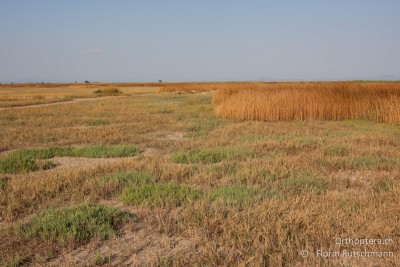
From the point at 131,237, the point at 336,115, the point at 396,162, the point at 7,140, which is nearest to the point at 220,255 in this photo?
the point at 131,237

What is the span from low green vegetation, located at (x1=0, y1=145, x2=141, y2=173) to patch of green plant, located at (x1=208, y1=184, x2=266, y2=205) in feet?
13.2

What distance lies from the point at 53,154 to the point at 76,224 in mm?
5290

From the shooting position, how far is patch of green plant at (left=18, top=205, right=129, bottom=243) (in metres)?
4.31

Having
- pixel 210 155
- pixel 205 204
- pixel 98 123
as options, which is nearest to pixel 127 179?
pixel 205 204

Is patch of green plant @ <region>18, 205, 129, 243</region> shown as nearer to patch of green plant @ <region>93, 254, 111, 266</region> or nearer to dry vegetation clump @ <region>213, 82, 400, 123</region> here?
patch of green plant @ <region>93, 254, 111, 266</region>

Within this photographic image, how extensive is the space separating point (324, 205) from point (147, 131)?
9.25 meters

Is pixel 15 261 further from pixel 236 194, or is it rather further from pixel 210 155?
pixel 210 155

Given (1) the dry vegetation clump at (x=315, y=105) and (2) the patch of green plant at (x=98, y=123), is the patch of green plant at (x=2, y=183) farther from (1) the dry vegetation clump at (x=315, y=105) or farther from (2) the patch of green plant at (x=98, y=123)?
(1) the dry vegetation clump at (x=315, y=105)

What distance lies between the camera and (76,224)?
4.51 metres

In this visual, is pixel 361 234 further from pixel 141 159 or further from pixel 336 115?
pixel 336 115

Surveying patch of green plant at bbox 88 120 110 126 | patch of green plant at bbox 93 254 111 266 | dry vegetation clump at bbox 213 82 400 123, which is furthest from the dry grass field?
dry vegetation clump at bbox 213 82 400 123

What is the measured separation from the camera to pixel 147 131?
1340cm

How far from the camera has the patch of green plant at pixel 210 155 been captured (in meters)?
8.21

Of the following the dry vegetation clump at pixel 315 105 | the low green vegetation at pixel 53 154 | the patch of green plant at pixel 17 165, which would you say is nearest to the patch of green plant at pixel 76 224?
the patch of green plant at pixel 17 165
